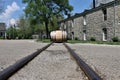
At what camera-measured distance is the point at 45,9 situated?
4900 centimetres

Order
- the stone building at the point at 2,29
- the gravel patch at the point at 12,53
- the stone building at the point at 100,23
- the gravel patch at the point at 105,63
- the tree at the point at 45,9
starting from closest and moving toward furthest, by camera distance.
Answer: the gravel patch at the point at 105,63 → the gravel patch at the point at 12,53 → the stone building at the point at 100,23 → the tree at the point at 45,9 → the stone building at the point at 2,29

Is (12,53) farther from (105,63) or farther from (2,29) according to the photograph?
(2,29)

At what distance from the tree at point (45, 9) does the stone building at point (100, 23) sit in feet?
16.9

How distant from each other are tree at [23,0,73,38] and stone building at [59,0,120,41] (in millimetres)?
5140

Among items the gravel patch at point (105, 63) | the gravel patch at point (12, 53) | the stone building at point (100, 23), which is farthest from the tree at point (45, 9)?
the gravel patch at point (105, 63)

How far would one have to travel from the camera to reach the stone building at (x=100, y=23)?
32125 millimetres

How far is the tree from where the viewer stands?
164ft

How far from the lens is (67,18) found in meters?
54.8

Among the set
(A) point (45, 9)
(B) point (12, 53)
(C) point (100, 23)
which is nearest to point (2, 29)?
(A) point (45, 9)

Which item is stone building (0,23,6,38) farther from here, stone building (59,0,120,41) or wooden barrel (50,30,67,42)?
wooden barrel (50,30,67,42)

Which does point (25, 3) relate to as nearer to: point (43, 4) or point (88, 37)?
point (43, 4)

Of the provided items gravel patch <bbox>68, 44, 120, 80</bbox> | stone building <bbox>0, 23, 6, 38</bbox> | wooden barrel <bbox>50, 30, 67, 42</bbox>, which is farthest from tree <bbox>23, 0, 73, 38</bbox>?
stone building <bbox>0, 23, 6, 38</bbox>

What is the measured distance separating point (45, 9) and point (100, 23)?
15679 mm

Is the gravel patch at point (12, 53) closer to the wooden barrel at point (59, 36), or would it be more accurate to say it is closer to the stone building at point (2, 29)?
the wooden barrel at point (59, 36)
